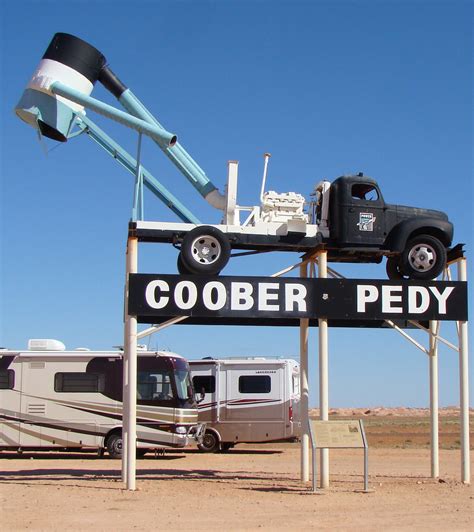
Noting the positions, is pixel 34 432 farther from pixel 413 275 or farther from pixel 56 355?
pixel 413 275

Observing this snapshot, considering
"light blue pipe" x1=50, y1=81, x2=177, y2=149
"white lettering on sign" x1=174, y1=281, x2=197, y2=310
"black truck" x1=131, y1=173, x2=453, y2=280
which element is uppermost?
"light blue pipe" x1=50, y1=81, x2=177, y2=149

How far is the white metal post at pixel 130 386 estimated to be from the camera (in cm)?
1398

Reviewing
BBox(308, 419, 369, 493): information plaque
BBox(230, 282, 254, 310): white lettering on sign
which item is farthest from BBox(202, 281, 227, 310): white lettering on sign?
BBox(308, 419, 369, 493): information plaque

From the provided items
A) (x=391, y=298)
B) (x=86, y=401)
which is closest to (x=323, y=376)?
(x=391, y=298)

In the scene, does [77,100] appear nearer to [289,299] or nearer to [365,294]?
[289,299]

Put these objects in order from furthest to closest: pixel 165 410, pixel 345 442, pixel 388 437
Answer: pixel 388 437
pixel 165 410
pixel 345 442

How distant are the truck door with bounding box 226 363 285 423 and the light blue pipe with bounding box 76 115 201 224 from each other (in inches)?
405

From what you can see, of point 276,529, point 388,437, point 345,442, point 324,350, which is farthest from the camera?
point 388,437

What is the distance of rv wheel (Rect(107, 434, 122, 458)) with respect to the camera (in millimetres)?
22188

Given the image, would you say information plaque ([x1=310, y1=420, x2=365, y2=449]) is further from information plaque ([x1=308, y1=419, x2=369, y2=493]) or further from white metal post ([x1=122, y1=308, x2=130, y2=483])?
white metal post ([x1=122, y1=308, x2=130, y2=483])

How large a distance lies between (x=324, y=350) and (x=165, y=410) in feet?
28.9

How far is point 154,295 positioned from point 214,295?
1004 mm

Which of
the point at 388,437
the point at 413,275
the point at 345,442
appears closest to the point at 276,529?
the point at 345,442

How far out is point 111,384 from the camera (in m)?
22.6
